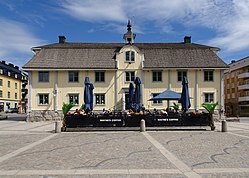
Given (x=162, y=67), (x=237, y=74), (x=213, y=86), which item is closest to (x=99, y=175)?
(x=162, y=67)

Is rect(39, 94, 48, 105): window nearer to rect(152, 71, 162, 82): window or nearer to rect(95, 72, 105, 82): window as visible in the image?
rect(95, 72, 105, 82): window

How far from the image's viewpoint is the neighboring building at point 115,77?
2816 cm

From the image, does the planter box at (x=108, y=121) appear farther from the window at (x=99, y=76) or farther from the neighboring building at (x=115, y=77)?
the window at (x=99, y=76)

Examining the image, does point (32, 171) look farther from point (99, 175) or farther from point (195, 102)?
point (195, 102)

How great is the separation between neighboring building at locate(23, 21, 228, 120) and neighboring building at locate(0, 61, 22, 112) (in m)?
41.2

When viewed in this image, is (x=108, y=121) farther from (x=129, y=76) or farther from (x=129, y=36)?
(x=129, y=36)

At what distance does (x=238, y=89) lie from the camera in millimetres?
52906

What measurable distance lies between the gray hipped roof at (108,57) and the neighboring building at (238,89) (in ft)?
79.2

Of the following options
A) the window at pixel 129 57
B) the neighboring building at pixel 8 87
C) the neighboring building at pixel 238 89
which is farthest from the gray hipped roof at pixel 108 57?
the neighboring building at pixel 8 87

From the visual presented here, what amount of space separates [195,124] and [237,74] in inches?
1629

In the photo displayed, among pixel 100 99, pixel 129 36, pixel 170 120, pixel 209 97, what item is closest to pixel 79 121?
pixel 170 120

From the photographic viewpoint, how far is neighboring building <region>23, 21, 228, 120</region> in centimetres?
2816

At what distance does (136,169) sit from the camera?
22.1ft

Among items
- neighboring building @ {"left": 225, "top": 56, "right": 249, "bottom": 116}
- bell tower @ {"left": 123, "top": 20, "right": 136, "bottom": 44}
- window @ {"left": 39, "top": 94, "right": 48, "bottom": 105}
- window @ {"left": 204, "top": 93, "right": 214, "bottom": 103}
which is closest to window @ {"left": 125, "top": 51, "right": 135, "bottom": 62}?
bell tower @ {"left": 123, "top": 20, "right": 136, "bottom": 44}
